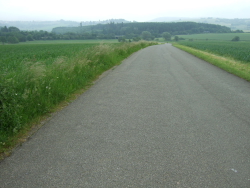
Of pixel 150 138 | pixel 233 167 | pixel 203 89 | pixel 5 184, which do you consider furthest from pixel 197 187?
pixel 203 89

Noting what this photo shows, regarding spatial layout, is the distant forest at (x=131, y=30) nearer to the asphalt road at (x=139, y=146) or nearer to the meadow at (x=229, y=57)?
the meadow at (x=229, y=57)

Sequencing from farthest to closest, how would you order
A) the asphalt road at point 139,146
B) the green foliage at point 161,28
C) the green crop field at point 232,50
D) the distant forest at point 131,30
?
1. the green foliage at point 161,28
2. the distant forest at point 131,30
3. the green crop field at point 232,50
4. the asphalt road at point 139,146

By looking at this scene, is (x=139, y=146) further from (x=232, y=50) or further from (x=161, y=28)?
(x=161, y=28)

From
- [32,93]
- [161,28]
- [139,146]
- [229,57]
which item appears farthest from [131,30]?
[139,146]

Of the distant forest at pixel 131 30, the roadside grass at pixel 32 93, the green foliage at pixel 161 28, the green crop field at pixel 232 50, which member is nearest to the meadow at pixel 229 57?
the green crop field at pixel 232 50

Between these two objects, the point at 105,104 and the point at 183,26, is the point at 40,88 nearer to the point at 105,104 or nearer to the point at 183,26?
the point at 105,104

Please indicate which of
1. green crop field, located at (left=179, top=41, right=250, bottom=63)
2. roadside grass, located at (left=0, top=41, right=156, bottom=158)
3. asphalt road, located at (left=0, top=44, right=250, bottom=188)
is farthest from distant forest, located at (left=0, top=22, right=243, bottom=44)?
asphalt road, located at (left=0, top=44, right=250, bottom=188)

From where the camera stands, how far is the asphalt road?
3008mm

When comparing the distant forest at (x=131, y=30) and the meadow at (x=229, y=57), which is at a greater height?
the distant forest at (x=131, y=30)

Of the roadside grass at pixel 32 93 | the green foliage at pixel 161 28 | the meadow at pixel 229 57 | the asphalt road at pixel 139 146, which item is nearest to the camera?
the asphalt road at pixel 139 146

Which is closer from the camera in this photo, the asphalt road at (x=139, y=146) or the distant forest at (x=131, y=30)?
the asphalt road at (x=139, y=146)

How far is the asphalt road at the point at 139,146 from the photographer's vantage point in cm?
301

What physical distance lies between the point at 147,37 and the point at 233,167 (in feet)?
370

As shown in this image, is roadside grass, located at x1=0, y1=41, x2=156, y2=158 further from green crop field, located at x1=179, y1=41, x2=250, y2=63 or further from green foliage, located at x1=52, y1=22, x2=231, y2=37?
green foliage, located at x1=52, y1=22, x2=231, y2=37
